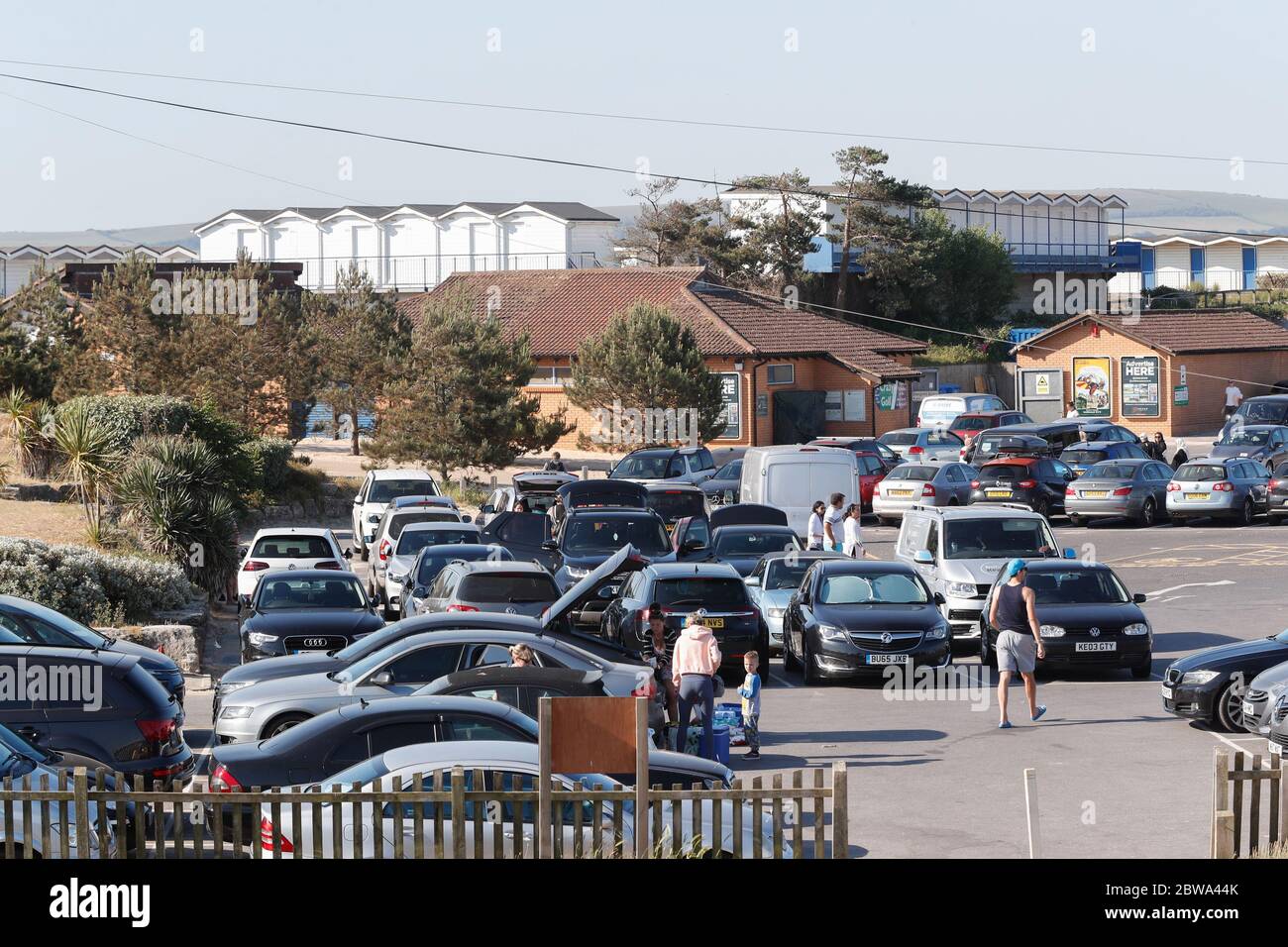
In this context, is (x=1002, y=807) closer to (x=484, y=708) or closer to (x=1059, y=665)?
(x=484, y=708)

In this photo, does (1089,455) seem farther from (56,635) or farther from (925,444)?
(56,635)

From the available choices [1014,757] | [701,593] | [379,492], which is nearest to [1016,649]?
[1014,757]

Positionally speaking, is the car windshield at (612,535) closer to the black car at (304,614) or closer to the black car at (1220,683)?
the black car at (304,614)

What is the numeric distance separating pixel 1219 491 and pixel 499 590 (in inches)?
871

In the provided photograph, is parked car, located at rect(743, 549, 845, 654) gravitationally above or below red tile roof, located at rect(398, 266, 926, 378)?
below

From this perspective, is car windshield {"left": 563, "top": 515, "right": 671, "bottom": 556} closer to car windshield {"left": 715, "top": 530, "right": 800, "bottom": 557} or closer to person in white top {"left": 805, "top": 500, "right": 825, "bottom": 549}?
car windshield {"left": 715, "top": 530, "right": 800, "bottom": 557}

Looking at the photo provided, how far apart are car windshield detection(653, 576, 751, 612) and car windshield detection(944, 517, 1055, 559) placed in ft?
14.9

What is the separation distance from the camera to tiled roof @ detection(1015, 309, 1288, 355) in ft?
202

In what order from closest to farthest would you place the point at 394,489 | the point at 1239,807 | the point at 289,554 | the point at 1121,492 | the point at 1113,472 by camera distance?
1. the point at 1239,807
2. the point at 289,554
3. the point at 394,489
4. the point at 1121,492
5. the point at 1113,472

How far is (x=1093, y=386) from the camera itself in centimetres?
6272

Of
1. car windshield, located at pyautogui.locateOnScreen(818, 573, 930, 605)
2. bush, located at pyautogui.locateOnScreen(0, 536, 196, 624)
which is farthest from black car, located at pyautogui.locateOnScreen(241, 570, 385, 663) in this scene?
car windshield, located at pyautogui.locateOnScreen(818, 573, 930, 605)

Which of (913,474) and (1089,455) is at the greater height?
(1089,455)

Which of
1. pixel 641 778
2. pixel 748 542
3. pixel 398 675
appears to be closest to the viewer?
pixel 641 778
